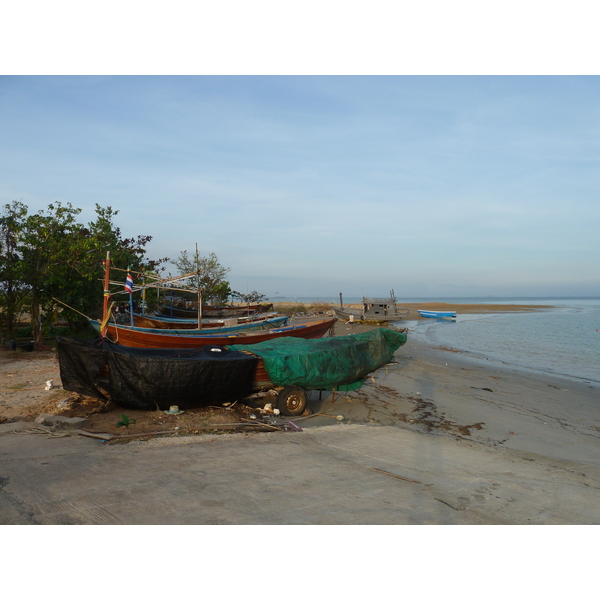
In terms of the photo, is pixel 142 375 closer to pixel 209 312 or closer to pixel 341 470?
pixel 341 470

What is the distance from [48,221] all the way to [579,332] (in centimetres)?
3734

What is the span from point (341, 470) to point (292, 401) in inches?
133

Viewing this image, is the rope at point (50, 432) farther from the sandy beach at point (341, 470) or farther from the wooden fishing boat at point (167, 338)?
the wooden fishing boat at point (167, 338)

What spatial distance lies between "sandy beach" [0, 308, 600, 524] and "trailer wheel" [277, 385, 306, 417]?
247mm

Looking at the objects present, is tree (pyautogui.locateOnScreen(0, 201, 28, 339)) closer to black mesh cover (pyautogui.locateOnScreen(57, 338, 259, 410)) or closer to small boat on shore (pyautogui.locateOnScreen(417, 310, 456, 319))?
black mesh cover (pyautogui.locateOnScreen(57, 338, 259, 410))

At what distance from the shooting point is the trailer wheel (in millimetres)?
8742

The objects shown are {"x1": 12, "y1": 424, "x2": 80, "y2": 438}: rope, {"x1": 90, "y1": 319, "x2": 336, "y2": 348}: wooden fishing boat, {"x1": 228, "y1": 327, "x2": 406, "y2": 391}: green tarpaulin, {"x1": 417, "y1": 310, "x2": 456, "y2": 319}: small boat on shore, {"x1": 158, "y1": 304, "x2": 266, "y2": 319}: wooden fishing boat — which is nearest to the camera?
{"x1": 12, "y1": 424, "x2": 80, "y2": 438}: rope

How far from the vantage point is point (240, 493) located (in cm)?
459

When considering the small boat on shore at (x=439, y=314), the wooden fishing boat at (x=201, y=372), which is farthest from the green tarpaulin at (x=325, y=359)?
the small boat on shore at (x=439, y=314)

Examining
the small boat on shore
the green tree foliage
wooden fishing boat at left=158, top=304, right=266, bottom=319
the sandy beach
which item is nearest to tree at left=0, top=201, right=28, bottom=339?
Answer: the green tree foliage

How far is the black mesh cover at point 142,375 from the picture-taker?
299 inches

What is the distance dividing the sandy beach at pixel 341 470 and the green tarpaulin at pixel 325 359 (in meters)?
0.75

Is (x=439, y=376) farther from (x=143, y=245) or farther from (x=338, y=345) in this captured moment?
(x=143, y=245)

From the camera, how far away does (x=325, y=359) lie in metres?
9.23
